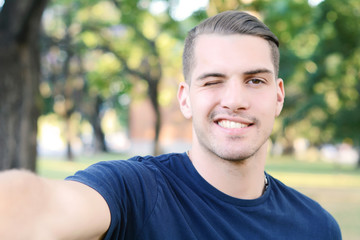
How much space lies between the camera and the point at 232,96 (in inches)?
95.7

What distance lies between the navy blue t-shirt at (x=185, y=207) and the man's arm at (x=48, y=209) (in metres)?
0.08

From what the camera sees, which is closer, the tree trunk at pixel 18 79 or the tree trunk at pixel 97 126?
the tree trunk at pixel 18 79

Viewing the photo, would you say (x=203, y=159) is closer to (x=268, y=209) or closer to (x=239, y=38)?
(x=268, y=209)

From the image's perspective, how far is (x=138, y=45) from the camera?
73.8 ft

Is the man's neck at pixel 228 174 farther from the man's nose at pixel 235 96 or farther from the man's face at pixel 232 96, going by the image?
the man's nose at pixel 235 96

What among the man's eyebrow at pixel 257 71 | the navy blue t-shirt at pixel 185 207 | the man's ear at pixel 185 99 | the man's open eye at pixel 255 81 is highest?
the man's eyebrow at pixel 257 71

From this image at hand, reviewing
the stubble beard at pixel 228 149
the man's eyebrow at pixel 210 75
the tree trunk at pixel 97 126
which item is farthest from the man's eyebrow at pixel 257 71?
the tree trunk at pixel 97 126

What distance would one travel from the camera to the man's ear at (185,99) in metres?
2.69

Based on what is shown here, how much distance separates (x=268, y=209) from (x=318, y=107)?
29167 millimetres

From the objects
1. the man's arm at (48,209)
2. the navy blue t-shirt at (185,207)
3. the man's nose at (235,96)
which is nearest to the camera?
the man's arm at (48,209)

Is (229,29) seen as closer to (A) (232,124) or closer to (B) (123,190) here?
(A) (232,124)

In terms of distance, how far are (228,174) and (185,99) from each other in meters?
0.51

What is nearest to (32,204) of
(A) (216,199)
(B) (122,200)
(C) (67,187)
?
(C) (67,187)

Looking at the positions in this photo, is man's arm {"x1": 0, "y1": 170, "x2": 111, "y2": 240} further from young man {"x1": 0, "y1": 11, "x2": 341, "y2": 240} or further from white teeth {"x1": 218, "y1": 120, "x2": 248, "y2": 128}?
white teeth {"x1": 218, "y1": 120, "x2": 248, "y2": 128}
